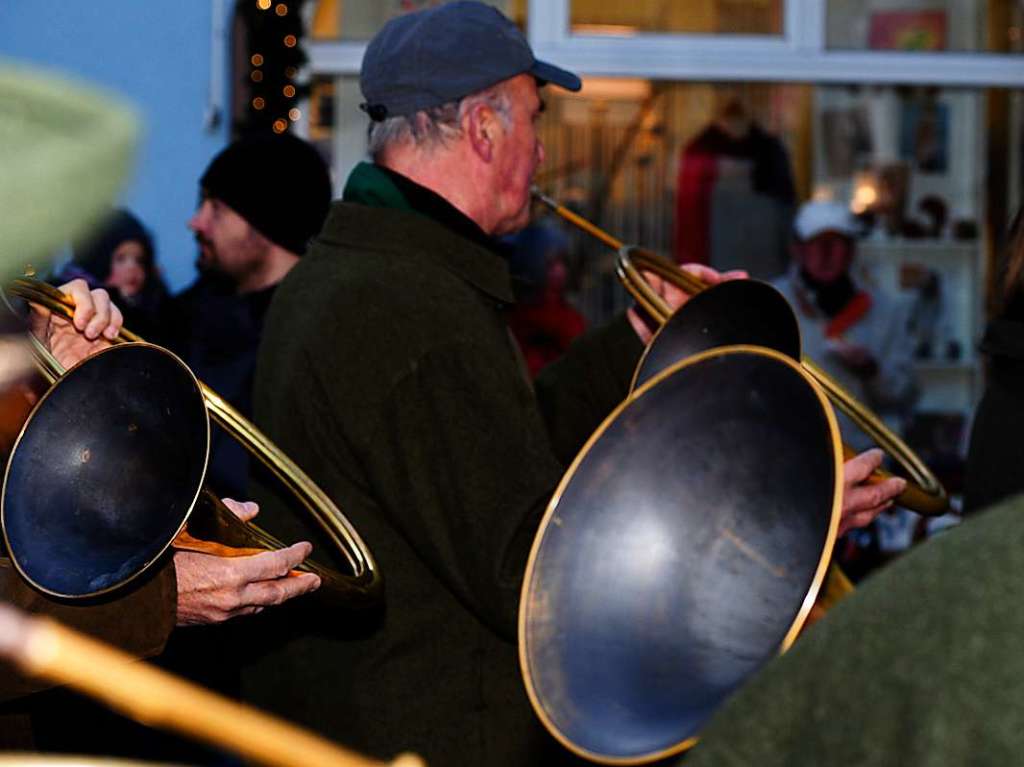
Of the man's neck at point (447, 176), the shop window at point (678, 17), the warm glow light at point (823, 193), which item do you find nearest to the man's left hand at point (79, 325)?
the man's neck at point (447, 176)

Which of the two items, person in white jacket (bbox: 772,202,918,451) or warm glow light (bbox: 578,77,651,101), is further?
warm glow light (bbox: 578,77,651,101)

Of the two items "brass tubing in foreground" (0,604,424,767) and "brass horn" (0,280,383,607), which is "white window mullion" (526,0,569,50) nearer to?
"brass horn" (0,280,383,607)

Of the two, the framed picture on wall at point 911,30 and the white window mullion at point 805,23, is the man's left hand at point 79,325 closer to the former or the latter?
the white window mullion at point 805,23

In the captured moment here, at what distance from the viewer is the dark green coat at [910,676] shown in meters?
0.82

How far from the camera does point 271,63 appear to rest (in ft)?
17.7

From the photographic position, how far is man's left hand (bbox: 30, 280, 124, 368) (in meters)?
1.97

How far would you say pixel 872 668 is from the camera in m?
0.86

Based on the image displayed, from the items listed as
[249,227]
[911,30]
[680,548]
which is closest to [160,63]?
[249,227]

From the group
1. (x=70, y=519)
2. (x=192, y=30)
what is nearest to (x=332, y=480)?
(x=70, y=519)

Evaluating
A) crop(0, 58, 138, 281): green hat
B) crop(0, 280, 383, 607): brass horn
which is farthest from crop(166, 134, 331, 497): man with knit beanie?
crop(0, 58, 138, 281): green hat

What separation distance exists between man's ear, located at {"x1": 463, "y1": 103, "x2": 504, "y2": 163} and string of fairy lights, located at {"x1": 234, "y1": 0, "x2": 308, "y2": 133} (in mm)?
2932

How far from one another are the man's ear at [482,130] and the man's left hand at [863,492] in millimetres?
755

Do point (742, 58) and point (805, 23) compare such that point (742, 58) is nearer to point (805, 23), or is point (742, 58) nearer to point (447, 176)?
point (805, 23)

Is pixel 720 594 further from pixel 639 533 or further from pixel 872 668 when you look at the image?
pixel 872 668
